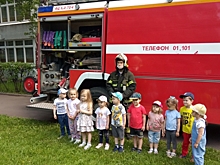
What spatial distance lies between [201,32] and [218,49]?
17.5 inches

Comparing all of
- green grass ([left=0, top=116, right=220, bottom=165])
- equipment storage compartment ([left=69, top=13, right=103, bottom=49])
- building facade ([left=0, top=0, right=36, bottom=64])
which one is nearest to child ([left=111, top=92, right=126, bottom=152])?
green grass ([left=0, top=116, right=220, bottom=165])

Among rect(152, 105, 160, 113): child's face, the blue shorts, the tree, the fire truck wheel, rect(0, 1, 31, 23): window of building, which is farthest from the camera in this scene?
rect(0, 1, 31, 23): window of building

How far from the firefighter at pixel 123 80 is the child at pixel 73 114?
75 cm

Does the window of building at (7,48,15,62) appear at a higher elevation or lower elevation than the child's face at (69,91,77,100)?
higher

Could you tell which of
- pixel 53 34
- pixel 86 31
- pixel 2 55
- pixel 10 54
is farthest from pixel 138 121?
pixel 2 55

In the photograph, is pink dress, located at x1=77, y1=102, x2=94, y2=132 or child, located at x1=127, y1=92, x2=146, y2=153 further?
pink dress, located at x1=77, y1=102, x2=94, y2=132

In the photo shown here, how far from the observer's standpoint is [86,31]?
684 cm

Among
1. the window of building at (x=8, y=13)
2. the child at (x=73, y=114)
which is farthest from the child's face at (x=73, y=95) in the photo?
the window of building at (x=8, y=13)

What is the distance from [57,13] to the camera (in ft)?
21.3

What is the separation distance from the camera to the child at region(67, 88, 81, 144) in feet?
17.4

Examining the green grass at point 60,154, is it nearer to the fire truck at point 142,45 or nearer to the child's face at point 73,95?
the child's face at point 73,95

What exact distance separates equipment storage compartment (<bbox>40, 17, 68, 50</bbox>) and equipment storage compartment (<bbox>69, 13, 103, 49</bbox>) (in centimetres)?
24

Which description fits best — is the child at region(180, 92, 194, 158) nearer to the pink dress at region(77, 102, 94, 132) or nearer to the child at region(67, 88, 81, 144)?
the pink dress at region(77, 102, 94, 132)

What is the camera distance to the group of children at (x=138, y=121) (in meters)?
3.96
